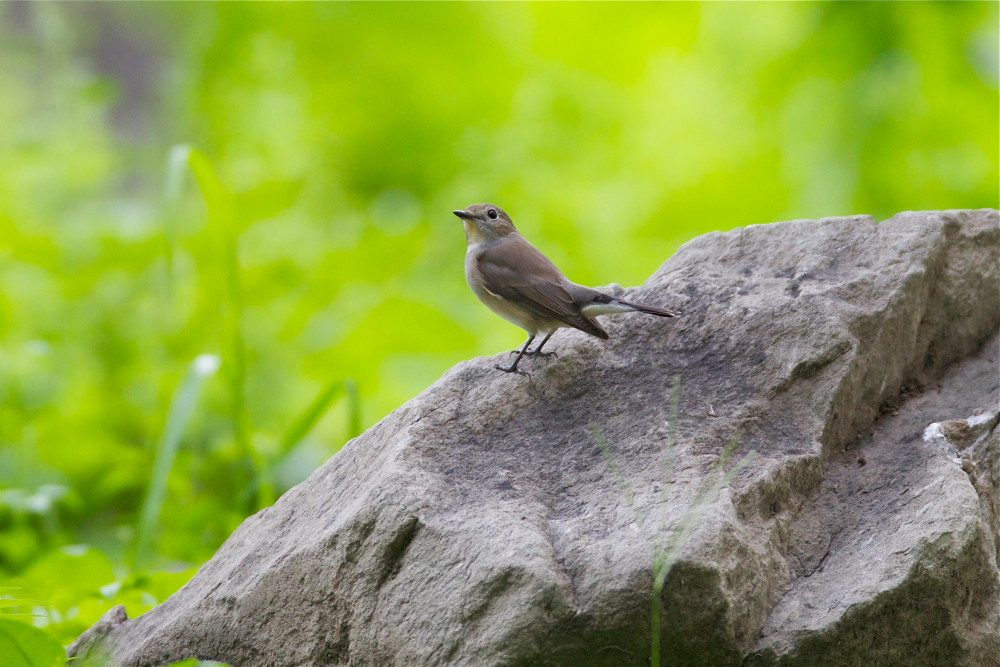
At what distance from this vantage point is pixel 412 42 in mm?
9922

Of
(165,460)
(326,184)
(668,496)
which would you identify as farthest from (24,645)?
(326,184)

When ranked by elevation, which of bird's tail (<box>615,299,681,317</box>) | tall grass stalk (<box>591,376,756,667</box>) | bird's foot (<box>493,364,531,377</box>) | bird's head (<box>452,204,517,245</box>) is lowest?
tall grass stalk (<box>591,376,756,667</box>)

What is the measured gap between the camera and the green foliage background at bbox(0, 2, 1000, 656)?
17.1 ft

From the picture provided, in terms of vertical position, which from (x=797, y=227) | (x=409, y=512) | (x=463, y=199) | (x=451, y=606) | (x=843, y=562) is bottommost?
(x=843, y=562)

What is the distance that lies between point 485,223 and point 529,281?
22.2 inches

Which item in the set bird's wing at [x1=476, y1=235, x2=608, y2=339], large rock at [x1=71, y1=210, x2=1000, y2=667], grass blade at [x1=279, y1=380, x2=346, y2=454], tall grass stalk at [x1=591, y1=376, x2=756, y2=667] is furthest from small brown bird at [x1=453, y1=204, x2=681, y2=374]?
grass blade at [x1=279, y1=380, x2=346, y2=454]

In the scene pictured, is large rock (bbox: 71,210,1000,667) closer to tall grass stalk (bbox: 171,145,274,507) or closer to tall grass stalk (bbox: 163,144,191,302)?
tall grass stalk (bbox: 171,145,274,507)

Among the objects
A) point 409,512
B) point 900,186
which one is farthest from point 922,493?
point 900,186

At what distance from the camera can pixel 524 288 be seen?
12.3 feet

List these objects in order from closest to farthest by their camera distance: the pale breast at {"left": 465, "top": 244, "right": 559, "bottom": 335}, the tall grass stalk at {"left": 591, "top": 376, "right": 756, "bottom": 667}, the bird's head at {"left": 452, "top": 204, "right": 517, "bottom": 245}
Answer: the tall grass stalk at {"left": 591, "top": 376, "right": 756, "bottom": 667} < the pale breast at {"left": 465, "top": 244, "right": 559, "bottom": 335} < the bird's head at {"left": 452, "top": 204, "right": 517, "bottom": 245}

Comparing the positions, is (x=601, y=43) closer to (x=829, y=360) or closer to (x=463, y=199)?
(x=463, y=199)

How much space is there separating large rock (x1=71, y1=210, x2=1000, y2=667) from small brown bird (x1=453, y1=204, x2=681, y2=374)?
0.39 ft

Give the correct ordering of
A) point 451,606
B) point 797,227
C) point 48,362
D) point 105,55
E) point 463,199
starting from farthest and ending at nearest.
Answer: point 105,55, point 463,199, point 48,362, point 797,227, point 451,606

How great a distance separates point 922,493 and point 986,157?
5053mm
